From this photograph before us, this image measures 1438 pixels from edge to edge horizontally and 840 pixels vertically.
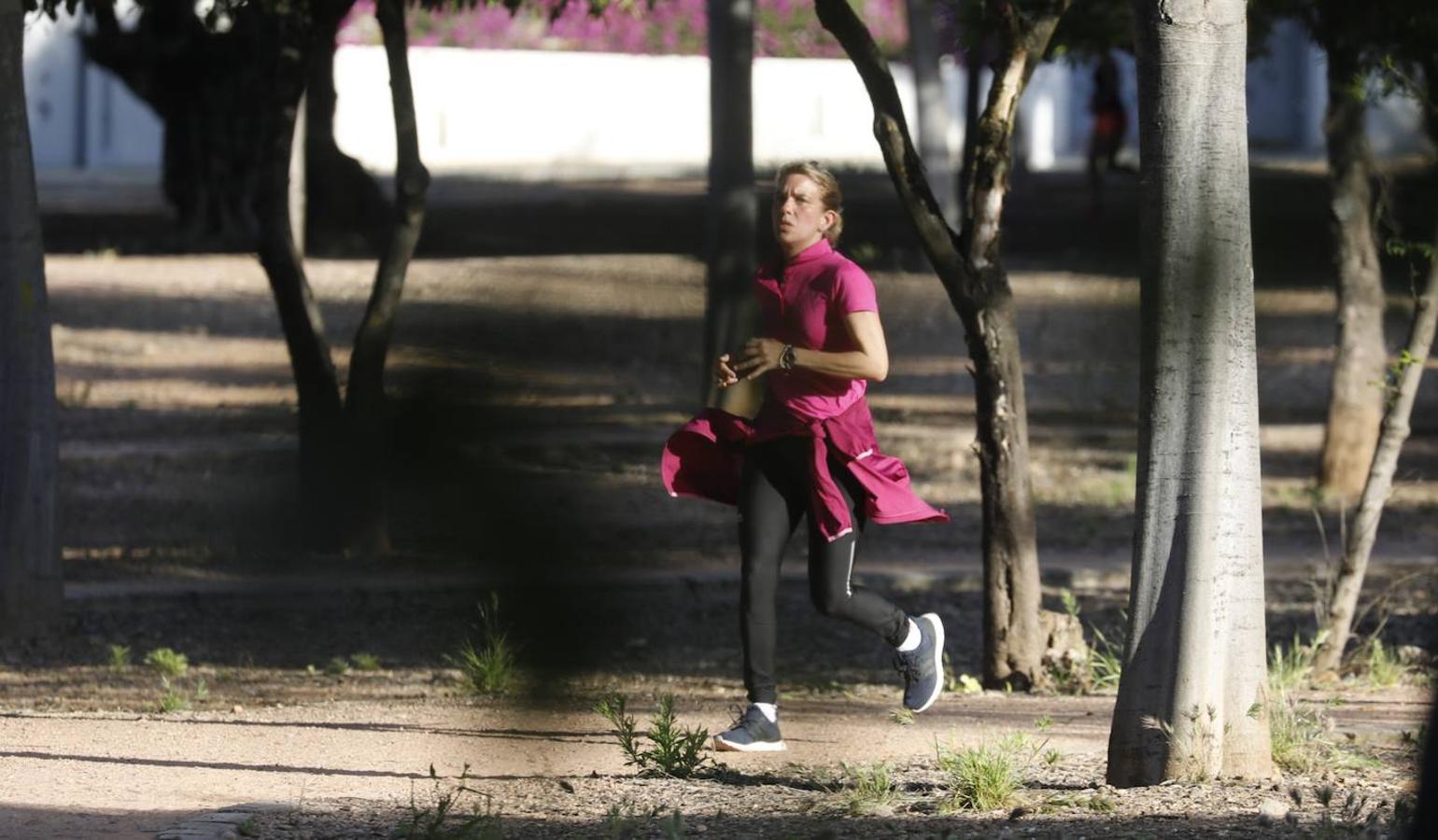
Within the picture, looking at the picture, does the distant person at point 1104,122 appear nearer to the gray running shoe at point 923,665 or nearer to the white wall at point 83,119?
the gray running shoe at point 923,665

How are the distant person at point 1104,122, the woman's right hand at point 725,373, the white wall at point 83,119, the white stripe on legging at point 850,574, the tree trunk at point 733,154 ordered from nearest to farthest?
1. the woman's right hand at point 725,373
2. the white stripe on legging at point 850,574
3. the tree trunk at point 733,154
4. the distant person at point 1104,122
5. the white wall at point 83,119

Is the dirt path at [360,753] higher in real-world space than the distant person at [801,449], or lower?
lower

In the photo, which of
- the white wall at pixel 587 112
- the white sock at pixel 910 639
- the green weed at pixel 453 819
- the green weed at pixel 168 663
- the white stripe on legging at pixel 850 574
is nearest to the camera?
the green weed at pixel 453 819

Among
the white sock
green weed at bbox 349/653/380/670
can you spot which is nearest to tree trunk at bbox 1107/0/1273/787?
the white sock

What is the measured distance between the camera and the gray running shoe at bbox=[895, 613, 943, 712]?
5.82m

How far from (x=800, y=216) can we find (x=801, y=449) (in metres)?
0.61

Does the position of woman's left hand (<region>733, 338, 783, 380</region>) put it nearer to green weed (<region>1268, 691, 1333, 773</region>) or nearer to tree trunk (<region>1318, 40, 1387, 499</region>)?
green weed (<region>1268, 691, 1333, 773</region>)

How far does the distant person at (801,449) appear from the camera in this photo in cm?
521

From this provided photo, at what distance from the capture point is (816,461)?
529cm

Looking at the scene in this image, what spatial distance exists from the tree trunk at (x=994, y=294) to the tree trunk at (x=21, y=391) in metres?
3.17

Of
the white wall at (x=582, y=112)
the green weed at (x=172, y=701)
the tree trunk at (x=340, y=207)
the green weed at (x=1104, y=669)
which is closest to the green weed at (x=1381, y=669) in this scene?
the green weed at (x=1104, y=669)

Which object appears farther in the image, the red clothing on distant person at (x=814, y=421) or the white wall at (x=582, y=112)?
the white wall at (x=582, y=112)

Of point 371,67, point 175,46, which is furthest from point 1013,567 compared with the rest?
point 371,67

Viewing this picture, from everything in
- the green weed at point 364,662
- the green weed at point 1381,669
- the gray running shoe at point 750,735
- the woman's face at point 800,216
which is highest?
the woman's face at point 800,216
